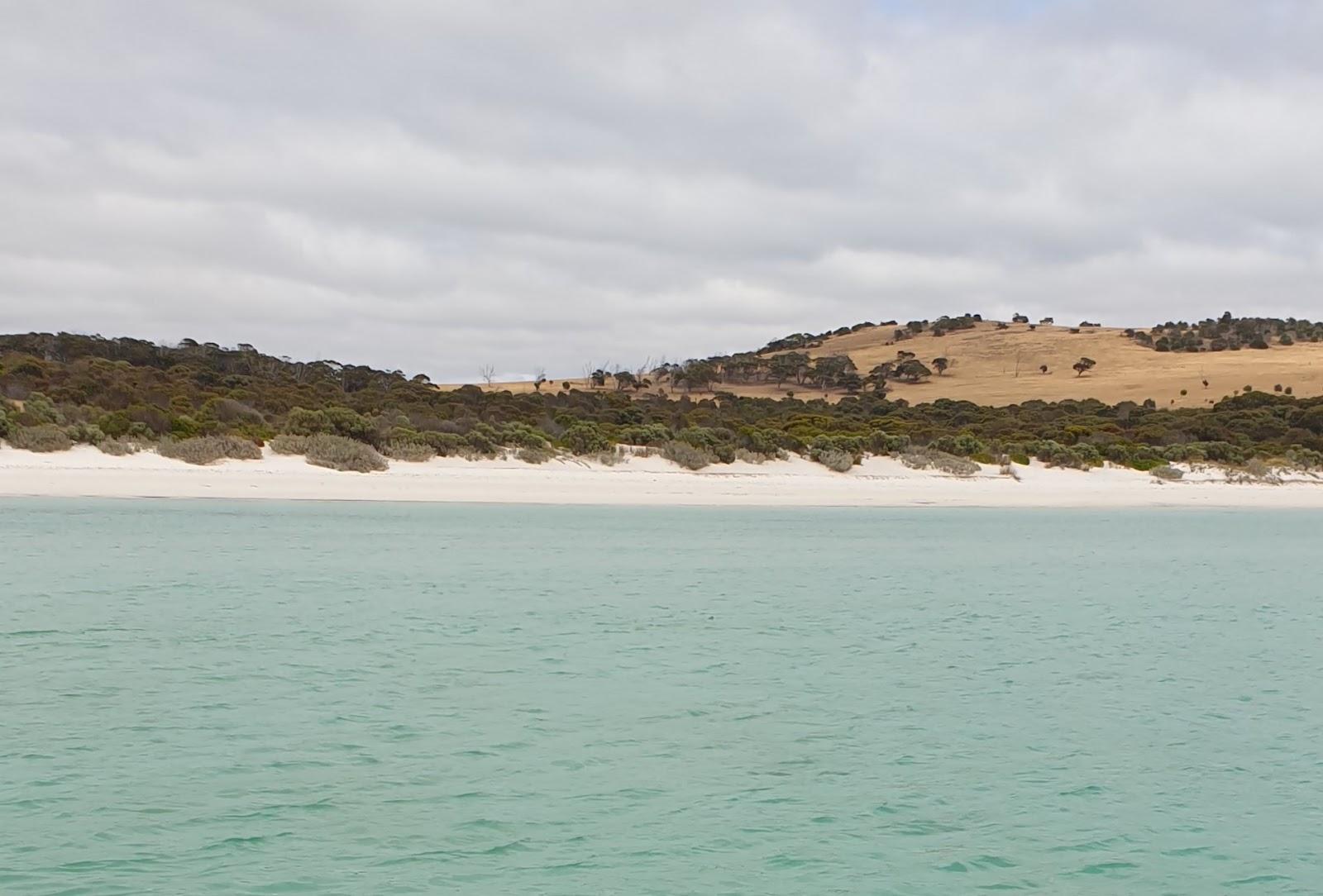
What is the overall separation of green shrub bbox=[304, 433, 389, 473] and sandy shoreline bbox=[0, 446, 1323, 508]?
404 mm

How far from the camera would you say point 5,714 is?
7844 millimetres

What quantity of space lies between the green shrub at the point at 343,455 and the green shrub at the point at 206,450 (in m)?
1.37

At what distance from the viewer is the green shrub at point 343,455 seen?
30.4m

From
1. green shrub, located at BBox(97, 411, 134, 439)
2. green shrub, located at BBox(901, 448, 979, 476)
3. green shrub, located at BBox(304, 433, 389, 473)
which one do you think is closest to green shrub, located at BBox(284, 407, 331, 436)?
green shrub, located at BBox(304, 433, 389, 473)

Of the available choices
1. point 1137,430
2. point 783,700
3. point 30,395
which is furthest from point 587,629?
point 1137,430

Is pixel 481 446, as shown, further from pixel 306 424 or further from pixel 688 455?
pixel 688 455

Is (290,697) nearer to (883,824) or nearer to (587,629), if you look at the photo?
(587,629)

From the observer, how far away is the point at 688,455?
113 feet

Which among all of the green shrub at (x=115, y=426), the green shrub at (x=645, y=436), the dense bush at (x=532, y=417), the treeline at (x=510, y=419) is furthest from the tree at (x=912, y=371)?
the green shrub at (x=115, y=426)

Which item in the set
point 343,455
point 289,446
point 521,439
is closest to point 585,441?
point 521,439

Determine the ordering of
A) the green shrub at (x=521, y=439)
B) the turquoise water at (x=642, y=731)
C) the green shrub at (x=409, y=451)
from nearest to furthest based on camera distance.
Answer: the turquoise water at (x=642, y=731)
the green shrub at (x=409, y=451)
the green shrub at (x=521, y=439)

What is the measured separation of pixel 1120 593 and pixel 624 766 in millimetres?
10299

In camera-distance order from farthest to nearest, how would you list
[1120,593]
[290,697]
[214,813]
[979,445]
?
[979,445]
[1120,593]
[290,697]
[214,813]

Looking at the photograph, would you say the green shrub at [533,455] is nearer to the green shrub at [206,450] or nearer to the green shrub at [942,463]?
the green shrub at [206,450]
